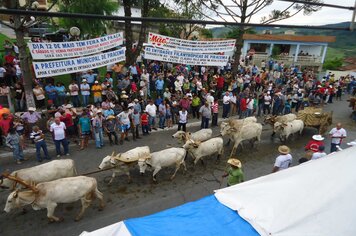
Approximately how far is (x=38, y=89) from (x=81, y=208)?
7.80 m

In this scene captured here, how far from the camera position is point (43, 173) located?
8.13 m

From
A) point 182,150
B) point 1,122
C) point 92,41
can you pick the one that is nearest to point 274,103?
point 182,150

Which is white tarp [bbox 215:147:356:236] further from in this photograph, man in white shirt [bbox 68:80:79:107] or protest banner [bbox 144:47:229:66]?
man in white shirt [bbox 68:80:79:107]

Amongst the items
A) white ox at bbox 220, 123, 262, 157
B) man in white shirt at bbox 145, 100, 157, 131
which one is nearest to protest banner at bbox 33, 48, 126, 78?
man in white shirt at bbox 145, 100, 157, 131

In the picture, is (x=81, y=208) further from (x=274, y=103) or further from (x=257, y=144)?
(x=274, y=103)

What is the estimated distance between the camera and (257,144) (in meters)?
13.0

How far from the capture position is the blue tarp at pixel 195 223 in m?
3.93

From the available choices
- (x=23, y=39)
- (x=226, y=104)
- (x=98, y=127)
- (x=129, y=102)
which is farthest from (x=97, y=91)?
(x=226, y=104)

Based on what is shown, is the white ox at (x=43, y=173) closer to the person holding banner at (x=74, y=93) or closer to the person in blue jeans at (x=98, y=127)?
the person in blue jeans at (x=98, y=127)

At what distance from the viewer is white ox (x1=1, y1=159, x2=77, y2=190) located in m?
7.78

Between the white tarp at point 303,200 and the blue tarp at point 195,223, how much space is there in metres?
0.15

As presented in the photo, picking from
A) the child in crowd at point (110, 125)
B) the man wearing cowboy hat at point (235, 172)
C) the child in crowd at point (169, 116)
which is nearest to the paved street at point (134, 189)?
the child in crowd at point (110, 125)

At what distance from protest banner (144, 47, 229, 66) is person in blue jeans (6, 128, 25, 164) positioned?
7.15 meters

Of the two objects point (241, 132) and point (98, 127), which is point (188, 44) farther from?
point (98, 127)
